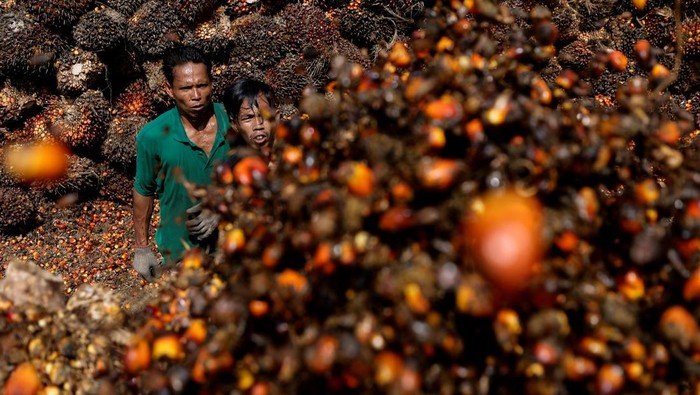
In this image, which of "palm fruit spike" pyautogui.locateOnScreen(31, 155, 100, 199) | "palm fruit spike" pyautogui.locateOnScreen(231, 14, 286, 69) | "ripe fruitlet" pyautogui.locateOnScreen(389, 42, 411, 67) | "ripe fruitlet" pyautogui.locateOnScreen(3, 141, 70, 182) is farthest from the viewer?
"palm fruit spike" pyautogui.locateOnScreen(31, 155, 100, 199)

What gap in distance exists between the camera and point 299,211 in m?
0.96

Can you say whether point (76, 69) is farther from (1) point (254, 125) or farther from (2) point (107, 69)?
(1) point (254, 125)

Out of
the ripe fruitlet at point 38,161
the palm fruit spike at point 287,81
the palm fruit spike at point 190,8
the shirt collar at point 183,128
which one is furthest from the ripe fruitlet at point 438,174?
the ripe fruitlet at point 38,161

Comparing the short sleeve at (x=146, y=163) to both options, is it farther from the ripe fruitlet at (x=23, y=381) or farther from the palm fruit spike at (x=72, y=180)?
the palm fruit spike at (x=72, y=180)

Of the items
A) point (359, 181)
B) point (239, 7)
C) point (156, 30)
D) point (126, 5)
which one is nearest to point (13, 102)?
point (126, 5)

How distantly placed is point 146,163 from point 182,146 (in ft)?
0.76

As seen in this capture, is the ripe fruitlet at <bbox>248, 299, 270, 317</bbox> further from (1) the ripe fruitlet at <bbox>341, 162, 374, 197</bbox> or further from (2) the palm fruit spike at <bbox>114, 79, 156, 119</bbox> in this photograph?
(2) the palm fruit spike at <bbox>114, 79, 156, 119</bbox>

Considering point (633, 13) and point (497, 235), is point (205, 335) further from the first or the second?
point (633, 13)

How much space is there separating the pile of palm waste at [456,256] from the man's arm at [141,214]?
1859mm

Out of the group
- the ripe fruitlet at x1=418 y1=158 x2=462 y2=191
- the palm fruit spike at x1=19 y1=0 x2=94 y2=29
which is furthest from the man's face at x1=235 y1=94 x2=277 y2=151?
the palm fruit spike at x1=19 y1=0 x2=94 y2=29

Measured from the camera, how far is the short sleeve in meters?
2.73

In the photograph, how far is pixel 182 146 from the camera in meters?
2.72

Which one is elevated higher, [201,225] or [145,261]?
[201,225]

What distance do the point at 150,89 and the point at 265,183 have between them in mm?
3795
